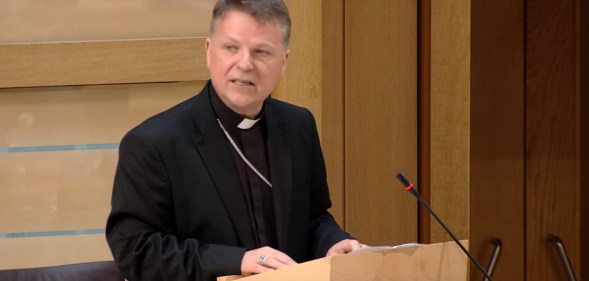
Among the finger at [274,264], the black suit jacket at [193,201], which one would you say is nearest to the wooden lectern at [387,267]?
the finger at [274,264]

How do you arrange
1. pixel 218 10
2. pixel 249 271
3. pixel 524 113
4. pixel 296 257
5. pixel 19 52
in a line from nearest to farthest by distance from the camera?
pixel 249 271 → pixel 218 10 → pixel 296 257 → pixel 19 52 → pixel 524 113

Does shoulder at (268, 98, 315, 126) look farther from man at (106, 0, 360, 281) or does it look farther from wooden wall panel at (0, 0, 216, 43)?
wooden wall panel at (0, 0, 216, 43)

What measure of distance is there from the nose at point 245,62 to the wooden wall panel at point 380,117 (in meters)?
1.38

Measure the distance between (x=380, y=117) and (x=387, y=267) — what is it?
1.71 m

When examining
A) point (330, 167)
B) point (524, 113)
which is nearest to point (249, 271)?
point (330, 167)

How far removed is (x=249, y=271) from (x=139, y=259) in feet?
0.79

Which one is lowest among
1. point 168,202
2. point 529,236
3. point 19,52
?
point 529,236

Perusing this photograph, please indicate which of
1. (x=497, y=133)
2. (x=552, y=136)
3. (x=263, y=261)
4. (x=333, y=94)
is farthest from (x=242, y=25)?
(x=552, y=136)

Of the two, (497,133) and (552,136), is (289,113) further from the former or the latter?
(552,136)

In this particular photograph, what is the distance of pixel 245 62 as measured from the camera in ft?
7.24

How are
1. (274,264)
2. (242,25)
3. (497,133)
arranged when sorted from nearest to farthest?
1. (274,264)
2. (242,25)
3. (497,133)

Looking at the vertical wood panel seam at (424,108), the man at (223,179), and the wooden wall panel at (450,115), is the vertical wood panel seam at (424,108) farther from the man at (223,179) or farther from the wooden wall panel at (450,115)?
the man at (223,179)

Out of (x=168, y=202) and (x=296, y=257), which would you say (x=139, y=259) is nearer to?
(x=168, y=202)

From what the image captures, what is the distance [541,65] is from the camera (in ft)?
12.8
